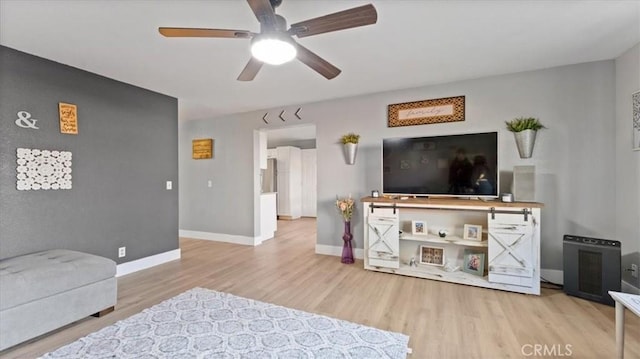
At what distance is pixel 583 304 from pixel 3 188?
5426mm

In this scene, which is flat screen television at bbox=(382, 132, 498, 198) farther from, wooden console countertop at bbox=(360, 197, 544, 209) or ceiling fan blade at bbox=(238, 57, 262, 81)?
ceiling fan blade at bbox=(238, 57, 262, 81)

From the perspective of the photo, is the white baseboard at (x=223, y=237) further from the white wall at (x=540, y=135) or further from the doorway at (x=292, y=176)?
the doorway at (x=292, y=176)

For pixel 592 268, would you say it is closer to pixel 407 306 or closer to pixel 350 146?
pixel 407 306

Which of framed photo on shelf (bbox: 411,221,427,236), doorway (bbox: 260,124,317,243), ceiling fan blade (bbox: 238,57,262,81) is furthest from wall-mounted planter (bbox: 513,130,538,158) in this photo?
doorway (bbox: 260,124,317,243)

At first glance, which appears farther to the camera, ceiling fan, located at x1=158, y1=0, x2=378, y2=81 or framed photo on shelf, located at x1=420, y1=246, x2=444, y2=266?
framed photo on shelf, located at x1=420, y1=246, x2=444, y2=266

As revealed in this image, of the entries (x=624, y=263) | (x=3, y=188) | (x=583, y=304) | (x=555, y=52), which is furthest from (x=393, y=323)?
(x=3, y=188)

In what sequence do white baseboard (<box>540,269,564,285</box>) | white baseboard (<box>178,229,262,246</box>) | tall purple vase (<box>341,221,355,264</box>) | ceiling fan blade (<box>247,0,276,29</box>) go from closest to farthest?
ceiling fan blade (<box>247,0,276,29</box>) < white baseboard (<box>540,269,564,285</box>) < tall purple vase (<box>341,221,355,264</box>) < white baseboard (<box>178,229,262,246</box>)

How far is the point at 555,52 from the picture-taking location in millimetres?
2686

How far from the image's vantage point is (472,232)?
322 cm

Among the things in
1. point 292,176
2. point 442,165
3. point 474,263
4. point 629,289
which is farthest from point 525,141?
point 292,176

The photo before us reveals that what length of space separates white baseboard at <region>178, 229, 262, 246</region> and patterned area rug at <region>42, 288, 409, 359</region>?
243cm

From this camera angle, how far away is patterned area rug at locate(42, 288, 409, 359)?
72.7 inches

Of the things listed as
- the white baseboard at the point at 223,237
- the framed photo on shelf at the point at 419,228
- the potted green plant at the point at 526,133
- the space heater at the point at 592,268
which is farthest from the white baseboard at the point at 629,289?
the white baseboard at the point at 223,237

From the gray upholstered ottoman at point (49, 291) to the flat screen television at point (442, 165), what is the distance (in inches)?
124
